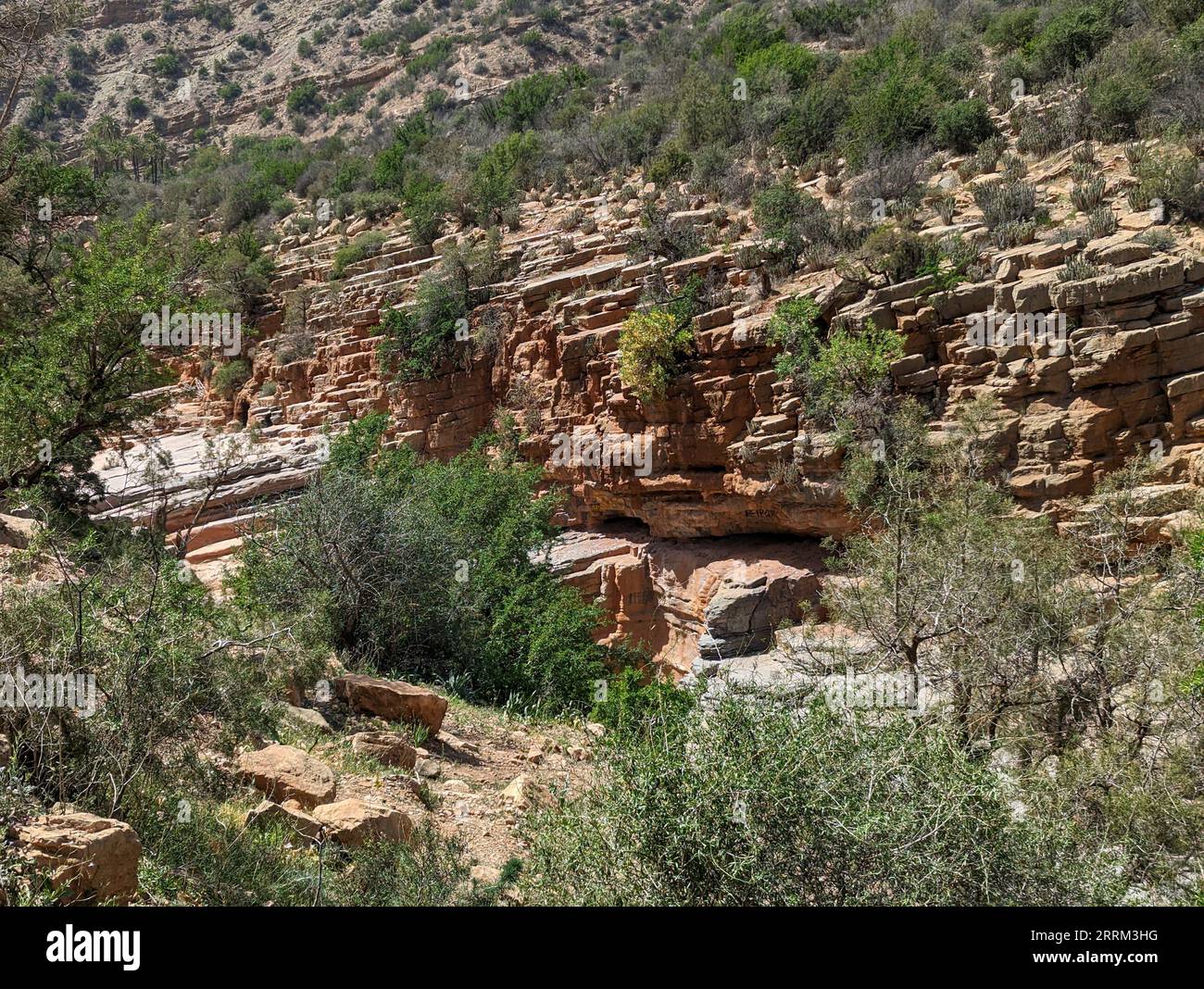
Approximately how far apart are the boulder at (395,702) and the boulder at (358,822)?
7.94 feet

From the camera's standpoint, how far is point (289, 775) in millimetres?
5496

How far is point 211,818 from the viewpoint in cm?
470

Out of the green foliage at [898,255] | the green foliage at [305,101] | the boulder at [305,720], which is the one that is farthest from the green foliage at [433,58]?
the boulder at [305,720]

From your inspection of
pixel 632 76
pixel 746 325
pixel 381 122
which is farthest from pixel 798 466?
pixel 381 122

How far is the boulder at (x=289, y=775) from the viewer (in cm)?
539

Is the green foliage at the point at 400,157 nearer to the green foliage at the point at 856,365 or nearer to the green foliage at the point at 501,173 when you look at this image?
the green foliage at the point at 501,173

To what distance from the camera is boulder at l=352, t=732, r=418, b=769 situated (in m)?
6.59

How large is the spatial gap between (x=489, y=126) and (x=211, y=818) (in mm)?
29696

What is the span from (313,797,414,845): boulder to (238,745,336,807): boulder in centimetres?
23

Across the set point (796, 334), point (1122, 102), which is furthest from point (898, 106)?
point (796, 334)

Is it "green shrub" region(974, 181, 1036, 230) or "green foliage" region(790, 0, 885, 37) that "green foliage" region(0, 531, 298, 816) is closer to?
"green shrub" region(974, 181, 1036, 230)

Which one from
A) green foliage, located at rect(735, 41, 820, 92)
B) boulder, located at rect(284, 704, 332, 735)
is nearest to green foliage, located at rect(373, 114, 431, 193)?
green foliage, located at rect(735, 41, 820, 92)

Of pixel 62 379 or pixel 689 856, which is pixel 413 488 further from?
pixel 689 856

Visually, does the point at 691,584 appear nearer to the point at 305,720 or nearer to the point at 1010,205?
the point at 1010,205
